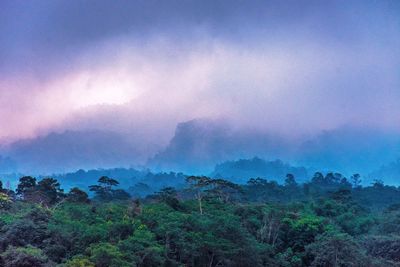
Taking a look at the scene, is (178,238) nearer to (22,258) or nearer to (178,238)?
(178,238)

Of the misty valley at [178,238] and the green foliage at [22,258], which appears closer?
the green foliage at [22,258]

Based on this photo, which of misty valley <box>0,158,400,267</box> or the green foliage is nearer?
the green foliage

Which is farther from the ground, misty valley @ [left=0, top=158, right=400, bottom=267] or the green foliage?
misty valley @ [left=0, top=158, right=400, bottom=267]

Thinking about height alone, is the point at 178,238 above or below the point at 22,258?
above

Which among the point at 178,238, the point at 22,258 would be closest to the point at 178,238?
the point at 178,238

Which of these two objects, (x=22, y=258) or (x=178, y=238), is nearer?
(x=22, y=258)

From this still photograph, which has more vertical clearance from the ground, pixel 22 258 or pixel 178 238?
pixel 178 238

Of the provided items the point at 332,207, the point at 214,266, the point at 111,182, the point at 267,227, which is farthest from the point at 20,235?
the point at 111,182

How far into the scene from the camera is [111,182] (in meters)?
70.6

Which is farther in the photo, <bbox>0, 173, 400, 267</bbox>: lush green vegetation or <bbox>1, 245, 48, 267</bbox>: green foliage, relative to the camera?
<bbox>0, 173, 400, 267</bbox>: lush green vegetation

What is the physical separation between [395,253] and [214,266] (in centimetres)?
1669

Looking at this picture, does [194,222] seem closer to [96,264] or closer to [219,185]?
[96,264]

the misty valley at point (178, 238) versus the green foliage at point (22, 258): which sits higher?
the misty valley at point (178, 238)

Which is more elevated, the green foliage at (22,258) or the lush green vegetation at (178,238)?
the lush green vegetation at (178,238)
